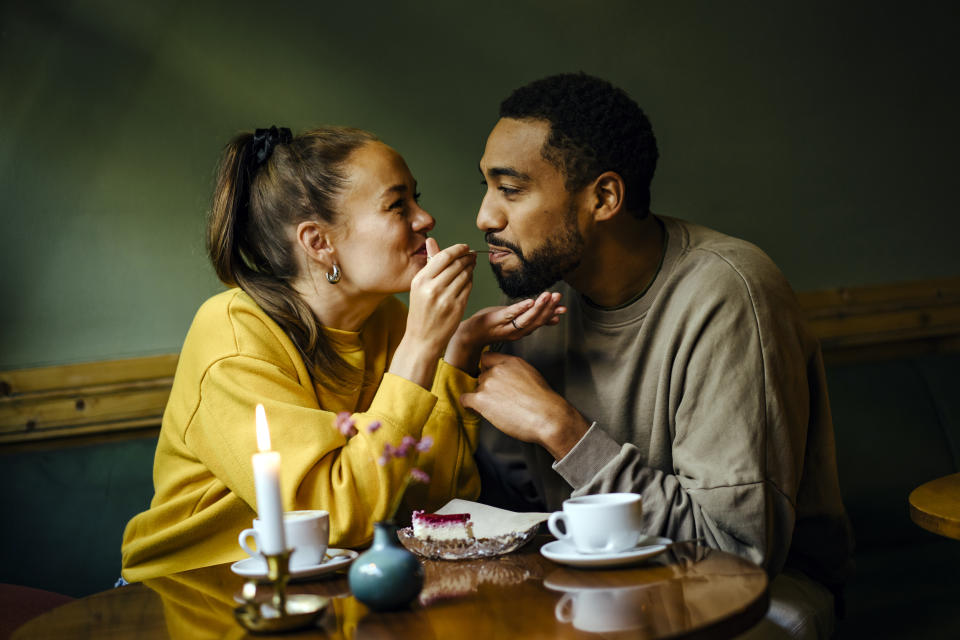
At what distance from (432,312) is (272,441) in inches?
14.5

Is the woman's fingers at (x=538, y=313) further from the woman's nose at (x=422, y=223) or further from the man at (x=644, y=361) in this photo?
the woman's nose at (x=422, y=223)

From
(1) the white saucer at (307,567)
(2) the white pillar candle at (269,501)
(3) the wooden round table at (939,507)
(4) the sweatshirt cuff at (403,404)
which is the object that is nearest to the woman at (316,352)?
(4) the sweatshirt cuff at (403,404)

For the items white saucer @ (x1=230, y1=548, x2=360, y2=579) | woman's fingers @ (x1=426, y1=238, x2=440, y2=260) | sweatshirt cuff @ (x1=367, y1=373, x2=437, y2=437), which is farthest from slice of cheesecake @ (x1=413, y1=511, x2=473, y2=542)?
woman's fingers @ (x1=426, y1=238, x2=440, y2=260)

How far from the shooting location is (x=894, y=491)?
2.31m

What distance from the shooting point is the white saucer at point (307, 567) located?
115 centimetres

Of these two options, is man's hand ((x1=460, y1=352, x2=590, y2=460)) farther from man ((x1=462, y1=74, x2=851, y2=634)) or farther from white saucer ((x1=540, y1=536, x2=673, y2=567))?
white saucer ((x1=540, y1=536, x2=673, y2=567))

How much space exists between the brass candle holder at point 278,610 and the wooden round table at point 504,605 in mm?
29

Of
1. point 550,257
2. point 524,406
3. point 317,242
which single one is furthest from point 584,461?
point 317,242

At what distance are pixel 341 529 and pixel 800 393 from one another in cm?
81

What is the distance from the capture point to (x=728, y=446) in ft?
4.59

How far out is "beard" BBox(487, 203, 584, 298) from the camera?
5.62 ft

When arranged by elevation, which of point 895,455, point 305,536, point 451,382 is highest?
point 451,382

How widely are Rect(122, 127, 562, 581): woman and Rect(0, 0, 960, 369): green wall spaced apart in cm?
58

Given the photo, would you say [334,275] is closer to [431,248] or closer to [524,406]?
[431,248]
